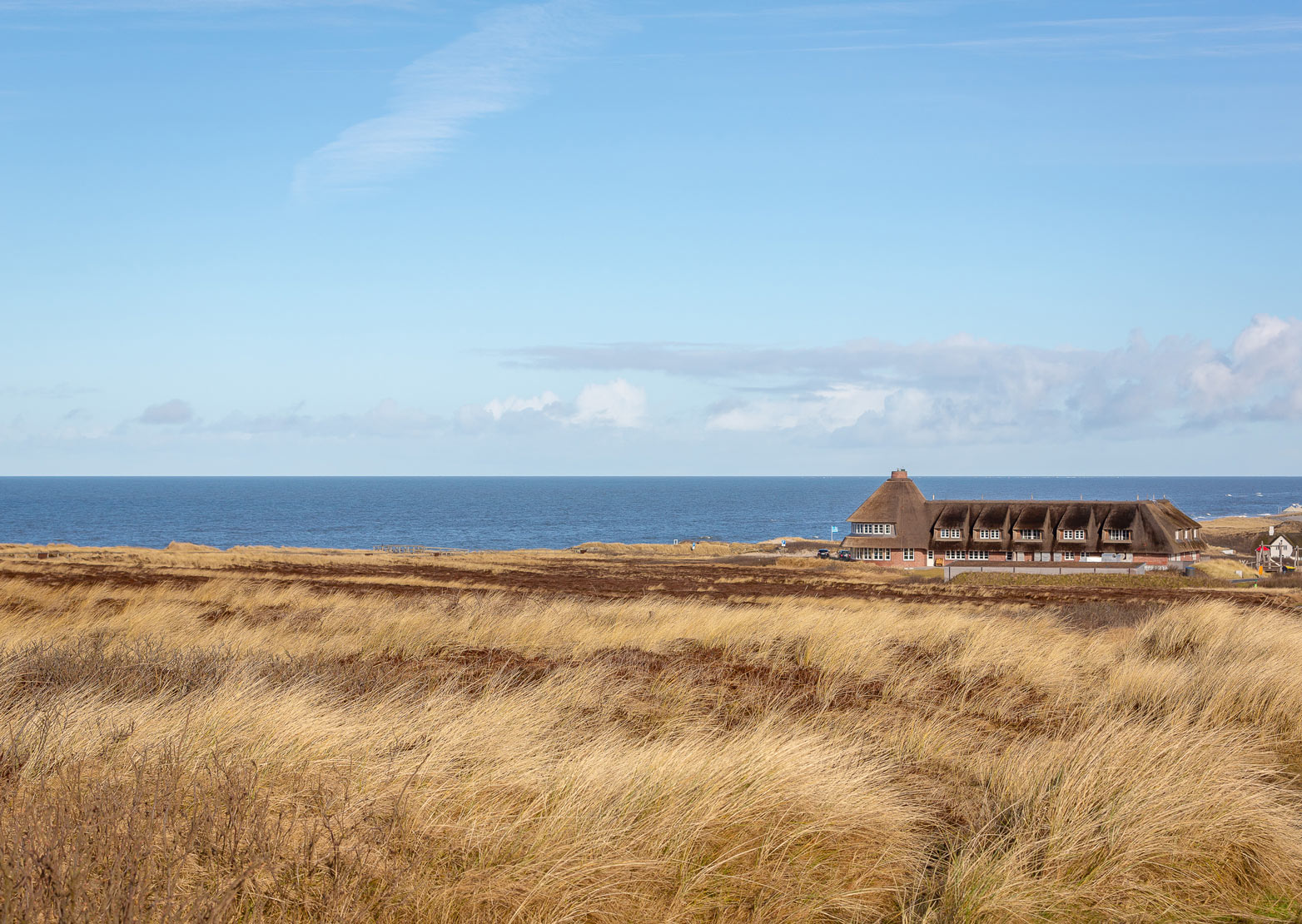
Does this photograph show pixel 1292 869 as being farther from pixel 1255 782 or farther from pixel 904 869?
pixel 904 869

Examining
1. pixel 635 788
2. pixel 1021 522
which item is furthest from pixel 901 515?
pixel 635 788

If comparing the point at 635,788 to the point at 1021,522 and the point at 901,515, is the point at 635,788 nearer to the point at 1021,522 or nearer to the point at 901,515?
the point at 1021,522

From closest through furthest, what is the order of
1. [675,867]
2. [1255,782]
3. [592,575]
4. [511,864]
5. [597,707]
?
[511,864], [675,867], [1255,782], [597,707], [592,575]

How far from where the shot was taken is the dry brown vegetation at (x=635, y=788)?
4605 millimetres

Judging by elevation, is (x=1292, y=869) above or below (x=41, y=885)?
below

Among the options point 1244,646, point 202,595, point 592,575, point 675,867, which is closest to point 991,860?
point 675,867

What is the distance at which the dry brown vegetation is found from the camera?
4605 millimetres

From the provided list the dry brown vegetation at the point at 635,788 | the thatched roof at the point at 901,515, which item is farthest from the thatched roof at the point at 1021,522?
the dry brown vegetation at the point at 635,788

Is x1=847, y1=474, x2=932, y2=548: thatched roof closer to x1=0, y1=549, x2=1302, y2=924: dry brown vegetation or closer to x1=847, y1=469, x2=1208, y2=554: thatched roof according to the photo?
x1=847, y1=469, x2=1208, y2=554: thatched roof

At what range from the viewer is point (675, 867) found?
542cm

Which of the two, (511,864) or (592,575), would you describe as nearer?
(511,864)

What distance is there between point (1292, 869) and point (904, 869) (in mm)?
2482

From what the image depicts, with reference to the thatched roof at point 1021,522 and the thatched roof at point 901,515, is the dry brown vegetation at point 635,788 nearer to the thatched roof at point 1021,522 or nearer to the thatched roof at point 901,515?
the thatched roof at point 1021,522

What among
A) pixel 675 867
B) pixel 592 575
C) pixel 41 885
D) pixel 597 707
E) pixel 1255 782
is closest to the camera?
pixel 41 885
